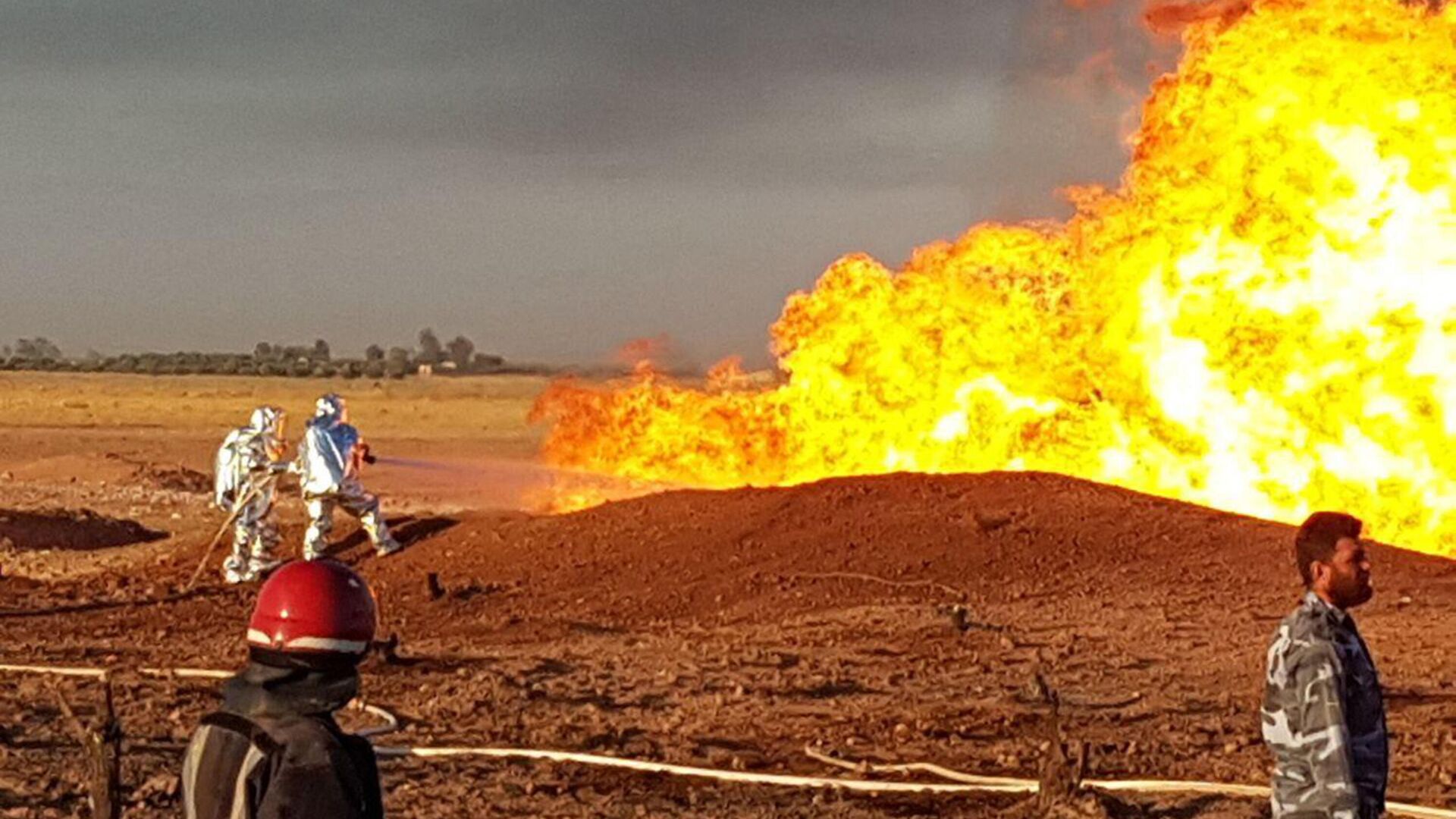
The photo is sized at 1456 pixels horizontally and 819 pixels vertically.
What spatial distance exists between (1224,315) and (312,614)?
1698 cm

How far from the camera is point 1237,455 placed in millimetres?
20672

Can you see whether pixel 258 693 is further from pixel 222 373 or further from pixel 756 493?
pixel 222 373

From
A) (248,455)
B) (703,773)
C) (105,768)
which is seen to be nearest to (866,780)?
(703,773)

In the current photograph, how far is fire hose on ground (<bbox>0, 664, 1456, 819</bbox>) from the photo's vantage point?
10.5m

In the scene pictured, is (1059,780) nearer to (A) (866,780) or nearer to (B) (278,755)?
(A) (866,780)

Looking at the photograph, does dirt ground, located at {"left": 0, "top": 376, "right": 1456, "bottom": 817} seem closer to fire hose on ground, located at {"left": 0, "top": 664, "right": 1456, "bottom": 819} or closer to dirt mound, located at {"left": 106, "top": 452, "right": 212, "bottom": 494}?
fire hose on ground, located at {"left": 0, "top": 664, "right": 1456, "bottom": 819}

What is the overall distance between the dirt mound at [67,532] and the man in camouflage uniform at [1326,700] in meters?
21.4

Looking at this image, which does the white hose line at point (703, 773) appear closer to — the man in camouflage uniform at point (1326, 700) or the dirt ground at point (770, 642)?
the dirt ground at point (770, 642)

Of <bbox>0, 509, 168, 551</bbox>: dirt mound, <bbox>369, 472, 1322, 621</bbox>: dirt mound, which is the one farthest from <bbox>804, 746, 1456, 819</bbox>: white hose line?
<bbox>0, 509, 168, 551</bbox>: dirt mound

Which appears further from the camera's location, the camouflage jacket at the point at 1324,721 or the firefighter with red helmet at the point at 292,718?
the camouflage jacket at the point at 1324,721

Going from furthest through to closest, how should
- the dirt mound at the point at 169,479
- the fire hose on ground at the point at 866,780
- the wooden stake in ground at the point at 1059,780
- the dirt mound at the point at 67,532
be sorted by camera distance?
the dirt mound at the point at 169,479 → the dirt mound at the point at 67,532 → the fire hose on ground at the point at 866,780 → the wooden stake in ground at the point at 1059,780

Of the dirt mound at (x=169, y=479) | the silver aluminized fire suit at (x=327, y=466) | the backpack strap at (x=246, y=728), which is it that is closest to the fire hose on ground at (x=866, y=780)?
the backpack strap at (x=246, y=728)

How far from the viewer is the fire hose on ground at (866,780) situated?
10.5 metres

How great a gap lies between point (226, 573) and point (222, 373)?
92.1 meters
